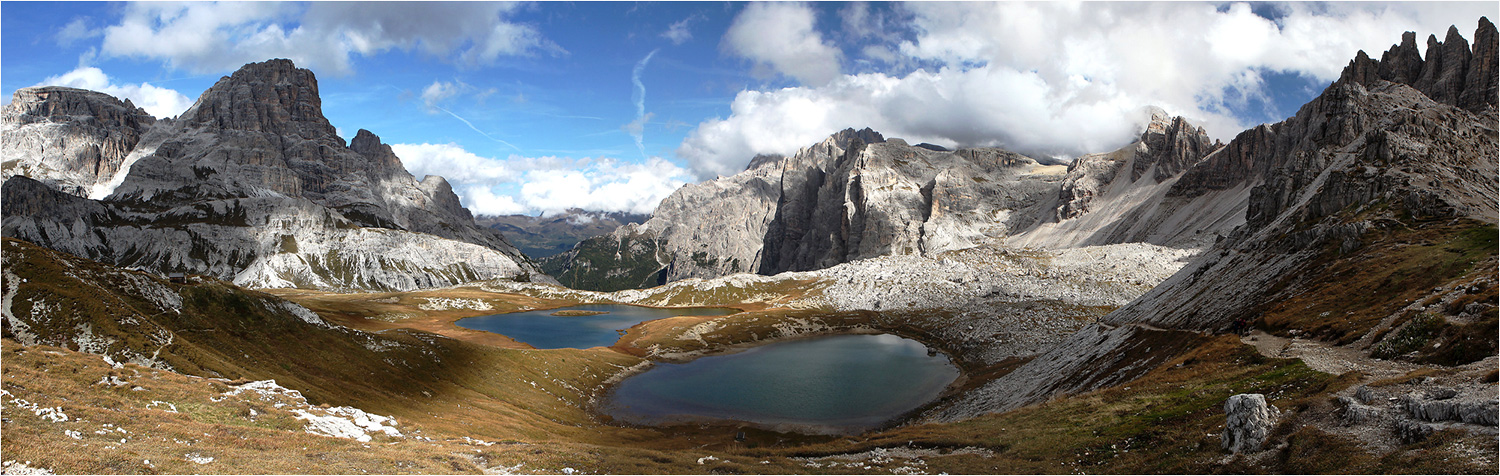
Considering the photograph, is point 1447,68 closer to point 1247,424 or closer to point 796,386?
point 796,386

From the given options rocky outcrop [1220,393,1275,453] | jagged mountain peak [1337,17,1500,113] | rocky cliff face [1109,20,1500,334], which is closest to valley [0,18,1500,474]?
rocky outcrop [1220,393,1275,453]

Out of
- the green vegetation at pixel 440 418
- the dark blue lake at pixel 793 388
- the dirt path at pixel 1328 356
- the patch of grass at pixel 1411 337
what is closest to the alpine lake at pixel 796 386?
the dark blue lake at pixel 793 388

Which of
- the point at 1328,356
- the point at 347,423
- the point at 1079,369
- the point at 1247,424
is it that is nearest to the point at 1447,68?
the point at 1079,369

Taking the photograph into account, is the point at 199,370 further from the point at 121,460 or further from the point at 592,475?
the point at 592,475

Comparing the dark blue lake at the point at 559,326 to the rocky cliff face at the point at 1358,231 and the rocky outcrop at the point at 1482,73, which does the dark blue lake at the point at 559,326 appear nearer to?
the rocky cliff face at the point at 1358,231

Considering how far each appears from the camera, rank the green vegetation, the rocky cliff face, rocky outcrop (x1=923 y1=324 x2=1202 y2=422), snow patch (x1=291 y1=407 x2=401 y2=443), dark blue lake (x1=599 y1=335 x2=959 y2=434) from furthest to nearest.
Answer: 1. dark blue lake (x1=599 y1=335 x2=959 y2=434)
2. rocky outcrop (x1=923 y1=324 x2=1202 y2=422)
3. the rocky cliff face
4. snow patch (x1=291 y1=407 x2=401 y2=443)
5. the green vegetation

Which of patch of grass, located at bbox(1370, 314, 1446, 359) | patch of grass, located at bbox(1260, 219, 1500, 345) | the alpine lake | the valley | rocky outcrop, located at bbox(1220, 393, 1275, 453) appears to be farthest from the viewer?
the alpine lake

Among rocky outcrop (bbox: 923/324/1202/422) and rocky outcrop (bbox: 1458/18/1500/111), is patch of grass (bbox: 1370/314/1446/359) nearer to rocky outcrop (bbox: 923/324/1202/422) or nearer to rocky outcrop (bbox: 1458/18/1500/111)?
rocky outcrop (bbox: 923/324/1202/422)
